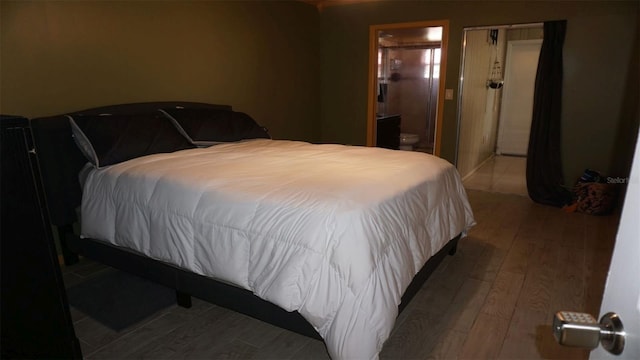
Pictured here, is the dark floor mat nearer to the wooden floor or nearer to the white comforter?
the wooden floor

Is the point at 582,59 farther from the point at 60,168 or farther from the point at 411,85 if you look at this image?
the point at 60,168

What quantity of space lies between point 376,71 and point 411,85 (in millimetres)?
2638

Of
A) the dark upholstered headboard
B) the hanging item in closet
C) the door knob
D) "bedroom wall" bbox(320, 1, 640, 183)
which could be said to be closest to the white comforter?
the dark upholstered headboard

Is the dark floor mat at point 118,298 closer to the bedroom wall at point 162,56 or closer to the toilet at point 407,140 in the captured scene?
the bedroom wall at point 162,56

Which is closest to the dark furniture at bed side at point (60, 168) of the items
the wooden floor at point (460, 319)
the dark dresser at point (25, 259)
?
the wooden floor at point (460, 319)

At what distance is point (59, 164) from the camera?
264 cm

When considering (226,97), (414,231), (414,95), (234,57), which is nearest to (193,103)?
(226,97)

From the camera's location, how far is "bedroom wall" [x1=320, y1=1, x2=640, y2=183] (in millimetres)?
3850

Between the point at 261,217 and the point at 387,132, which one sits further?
the point at 387,132

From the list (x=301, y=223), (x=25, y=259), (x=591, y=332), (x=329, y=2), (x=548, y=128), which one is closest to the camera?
(x=591, y=332)

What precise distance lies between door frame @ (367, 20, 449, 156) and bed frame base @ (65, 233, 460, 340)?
2.65 m

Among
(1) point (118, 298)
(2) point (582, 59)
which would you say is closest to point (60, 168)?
(1) point (118, 298)

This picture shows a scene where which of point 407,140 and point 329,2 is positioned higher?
point 329,2

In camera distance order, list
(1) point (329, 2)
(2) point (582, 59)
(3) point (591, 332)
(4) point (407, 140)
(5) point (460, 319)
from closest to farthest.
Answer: (3) point (591, 332) < (5) point (460, 319) < (2) point (582, 59) < (1) point (329, 2) < (4) point (407, 140)
